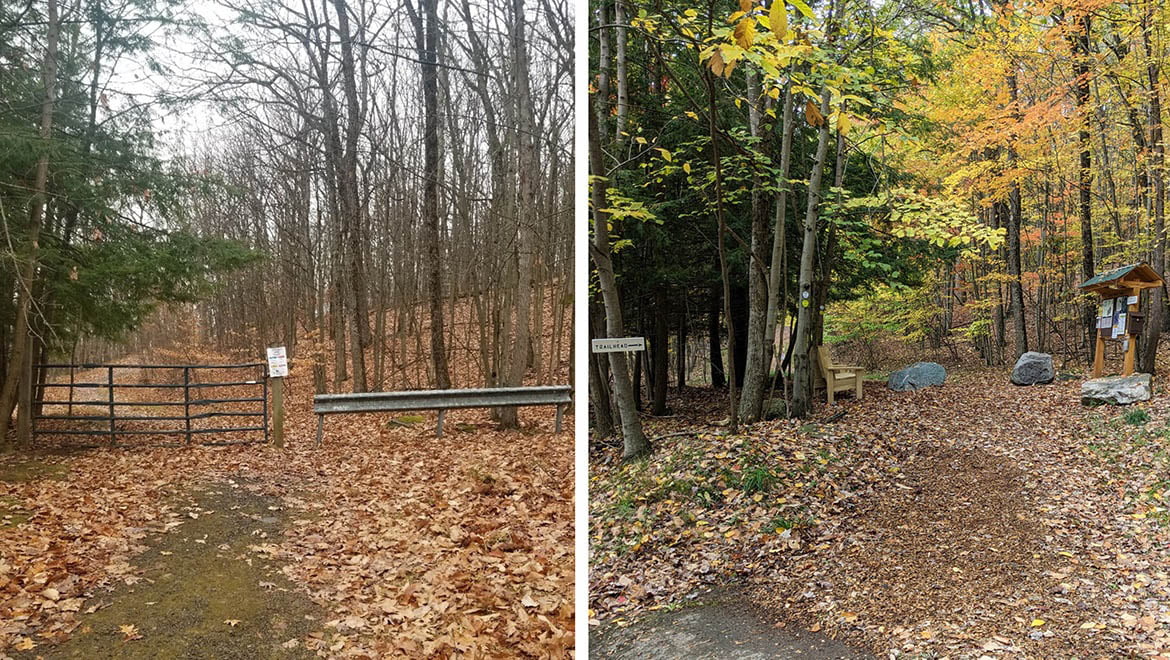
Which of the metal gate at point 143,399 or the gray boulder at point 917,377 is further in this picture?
the gray boulder at point 917,377

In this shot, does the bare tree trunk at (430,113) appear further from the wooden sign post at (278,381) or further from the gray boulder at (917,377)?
the gray boulder at (917,377)

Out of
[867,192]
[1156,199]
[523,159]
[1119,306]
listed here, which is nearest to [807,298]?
[867,192]

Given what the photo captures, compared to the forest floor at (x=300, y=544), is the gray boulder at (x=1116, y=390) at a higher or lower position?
higher

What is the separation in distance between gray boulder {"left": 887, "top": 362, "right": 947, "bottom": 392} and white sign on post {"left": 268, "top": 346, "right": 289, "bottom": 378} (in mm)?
1990

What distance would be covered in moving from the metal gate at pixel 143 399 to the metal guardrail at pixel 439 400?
0.49ft

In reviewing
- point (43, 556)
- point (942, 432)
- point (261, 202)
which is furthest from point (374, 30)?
point (942, 432)

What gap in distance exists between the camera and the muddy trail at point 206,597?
130 centimetres

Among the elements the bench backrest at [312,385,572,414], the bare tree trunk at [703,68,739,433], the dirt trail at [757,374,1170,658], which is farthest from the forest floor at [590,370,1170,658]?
the bench backrest at [312,385,572,414]

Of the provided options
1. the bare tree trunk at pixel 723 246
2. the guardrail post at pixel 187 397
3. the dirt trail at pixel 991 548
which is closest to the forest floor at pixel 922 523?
the dirt trail at pixel 991 548

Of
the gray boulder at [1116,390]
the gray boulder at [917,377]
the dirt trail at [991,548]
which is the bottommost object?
the dirt trail at [991,548]

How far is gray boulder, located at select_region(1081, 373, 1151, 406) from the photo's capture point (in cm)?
235

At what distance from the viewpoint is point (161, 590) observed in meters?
1.37

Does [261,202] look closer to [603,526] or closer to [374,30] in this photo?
[374,30]

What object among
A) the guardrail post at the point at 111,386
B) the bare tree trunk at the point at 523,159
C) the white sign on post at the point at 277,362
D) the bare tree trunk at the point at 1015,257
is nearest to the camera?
the guardrail post at the point at 111,386
